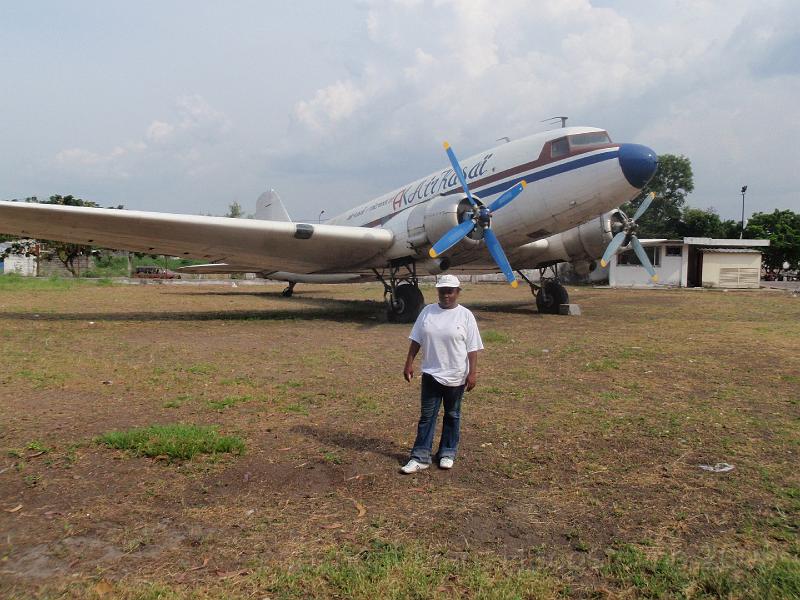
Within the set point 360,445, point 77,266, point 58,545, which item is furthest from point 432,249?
point 77,266

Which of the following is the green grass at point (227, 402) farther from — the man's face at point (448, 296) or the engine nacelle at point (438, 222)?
the engine nacelle at point (438, 222)

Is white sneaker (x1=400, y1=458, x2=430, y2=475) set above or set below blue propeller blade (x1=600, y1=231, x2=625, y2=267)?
below

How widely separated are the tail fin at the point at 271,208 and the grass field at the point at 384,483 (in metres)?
16.1

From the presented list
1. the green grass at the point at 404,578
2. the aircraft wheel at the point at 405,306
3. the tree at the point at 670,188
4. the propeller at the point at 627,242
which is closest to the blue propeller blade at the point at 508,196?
the aircraft wheel at the point at 405,306

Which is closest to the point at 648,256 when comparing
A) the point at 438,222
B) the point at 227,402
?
the point at 438,222

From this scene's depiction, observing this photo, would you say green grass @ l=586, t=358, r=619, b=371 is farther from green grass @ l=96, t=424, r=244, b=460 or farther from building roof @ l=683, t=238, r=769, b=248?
building roof @ l=683, t=238, r=769, b=248

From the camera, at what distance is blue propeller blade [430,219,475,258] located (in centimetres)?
1264

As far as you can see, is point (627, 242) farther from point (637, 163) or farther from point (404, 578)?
point (404, 578)

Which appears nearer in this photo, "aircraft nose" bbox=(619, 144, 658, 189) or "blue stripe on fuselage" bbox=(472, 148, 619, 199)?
"aircraft nose" bbox=(619, 144, 658, 189)

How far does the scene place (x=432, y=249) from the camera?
499 inches

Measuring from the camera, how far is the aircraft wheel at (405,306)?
15320 mm

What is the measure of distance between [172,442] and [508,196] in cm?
1038

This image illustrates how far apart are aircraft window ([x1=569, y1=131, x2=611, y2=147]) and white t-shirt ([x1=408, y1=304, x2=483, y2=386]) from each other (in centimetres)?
1030

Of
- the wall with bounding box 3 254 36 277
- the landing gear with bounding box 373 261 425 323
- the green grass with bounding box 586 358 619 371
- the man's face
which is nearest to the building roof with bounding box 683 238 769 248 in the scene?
the landing gear with bounding box 373 261 425 323
